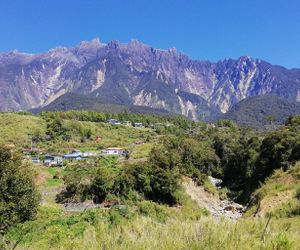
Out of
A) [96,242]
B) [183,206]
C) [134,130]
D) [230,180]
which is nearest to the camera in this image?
Result: [96,242]

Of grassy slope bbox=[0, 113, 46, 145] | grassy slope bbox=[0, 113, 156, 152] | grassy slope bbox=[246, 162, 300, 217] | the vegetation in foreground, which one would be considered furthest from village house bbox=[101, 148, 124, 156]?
grassy slope bbox=[246, 162, 300, 217]

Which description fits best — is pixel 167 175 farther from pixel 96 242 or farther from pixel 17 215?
pixel 96 242

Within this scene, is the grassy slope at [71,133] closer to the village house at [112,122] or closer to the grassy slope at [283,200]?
the village house at [112,122]

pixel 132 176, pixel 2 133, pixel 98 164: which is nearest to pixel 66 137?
pixel 2 133

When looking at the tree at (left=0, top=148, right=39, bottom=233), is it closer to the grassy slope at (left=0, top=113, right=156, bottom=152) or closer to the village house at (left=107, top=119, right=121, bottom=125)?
the grassy slope at (left=0, top=113, right=156, bottom=152)

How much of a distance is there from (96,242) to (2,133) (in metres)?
95.0

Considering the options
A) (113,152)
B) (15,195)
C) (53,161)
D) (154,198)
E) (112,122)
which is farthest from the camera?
(112,122)

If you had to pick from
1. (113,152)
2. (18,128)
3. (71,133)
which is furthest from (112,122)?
(113,152)

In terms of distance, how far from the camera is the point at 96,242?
14.3 feet

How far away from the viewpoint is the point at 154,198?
126 ft

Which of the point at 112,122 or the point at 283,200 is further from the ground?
the point at 283,200

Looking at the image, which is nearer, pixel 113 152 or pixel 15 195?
pixel 15 195

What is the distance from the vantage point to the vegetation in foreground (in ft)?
14.9

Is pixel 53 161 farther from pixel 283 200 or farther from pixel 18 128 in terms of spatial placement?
pixel 283 200
